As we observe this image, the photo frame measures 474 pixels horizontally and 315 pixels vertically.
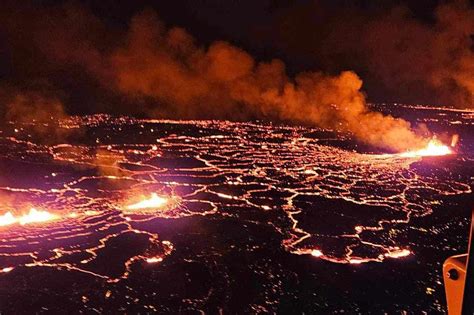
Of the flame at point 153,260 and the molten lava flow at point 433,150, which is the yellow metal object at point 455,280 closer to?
the flame at point 153,260

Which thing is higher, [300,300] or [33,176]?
[33,176]

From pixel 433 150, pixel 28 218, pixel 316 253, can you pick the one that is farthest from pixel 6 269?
pixel 433 150

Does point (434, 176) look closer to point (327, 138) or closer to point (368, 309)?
point (327, 138)

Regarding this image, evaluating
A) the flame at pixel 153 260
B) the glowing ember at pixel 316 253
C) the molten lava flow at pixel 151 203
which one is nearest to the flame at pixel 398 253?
the glowing ember at pixel 316 253

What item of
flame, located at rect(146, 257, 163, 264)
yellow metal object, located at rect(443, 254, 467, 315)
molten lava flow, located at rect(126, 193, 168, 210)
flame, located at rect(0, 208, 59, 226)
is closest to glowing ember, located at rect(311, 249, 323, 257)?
flame, located at rect(146, 257, 163, 264)

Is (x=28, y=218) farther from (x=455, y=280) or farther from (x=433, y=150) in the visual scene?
(x=433, y=150)

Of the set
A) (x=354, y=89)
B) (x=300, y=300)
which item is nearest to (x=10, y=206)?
(x=300, y=300)

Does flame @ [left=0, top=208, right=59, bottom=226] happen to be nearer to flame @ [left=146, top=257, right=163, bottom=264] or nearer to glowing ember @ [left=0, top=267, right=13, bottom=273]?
glowing ember @ [left=0, top=267, right=13, bottom=273]
